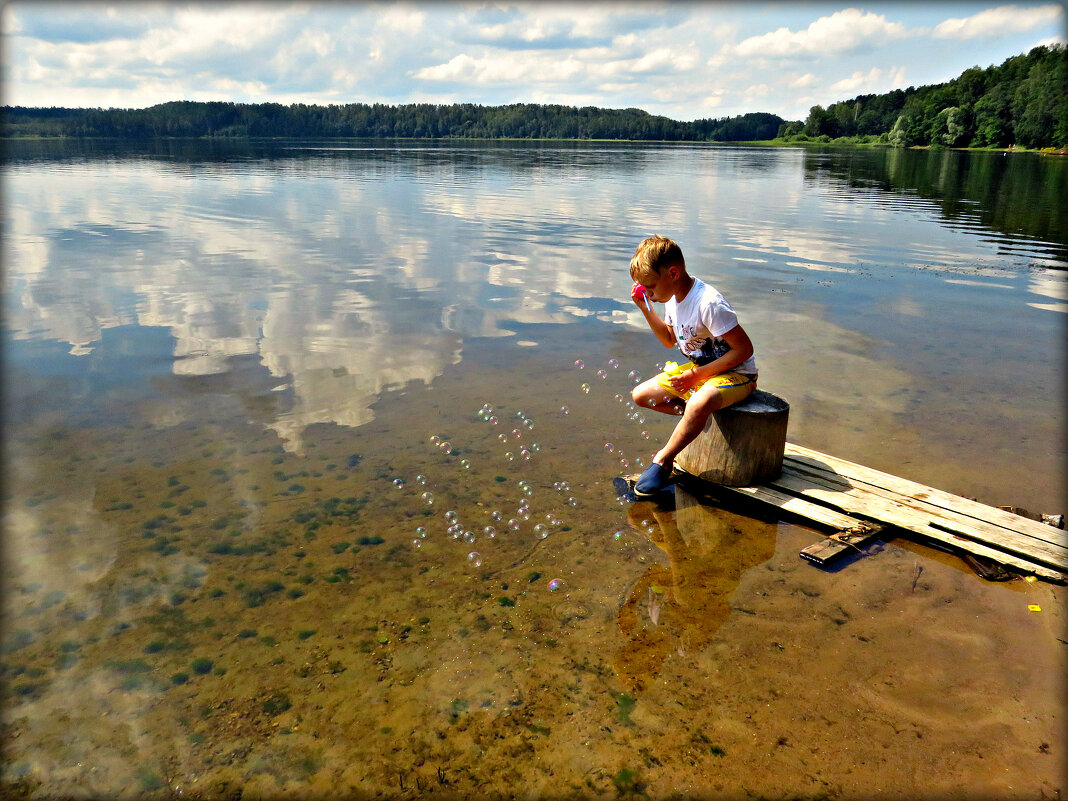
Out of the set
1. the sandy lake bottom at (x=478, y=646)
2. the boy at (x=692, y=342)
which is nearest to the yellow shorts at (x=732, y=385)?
the boy at (x=692, y=342)

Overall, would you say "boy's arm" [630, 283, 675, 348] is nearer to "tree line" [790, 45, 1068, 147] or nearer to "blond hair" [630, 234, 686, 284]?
"blond hair" [630, 234, 686, 284]

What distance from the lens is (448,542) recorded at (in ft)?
19.5

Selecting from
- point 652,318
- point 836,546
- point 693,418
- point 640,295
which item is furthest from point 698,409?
point 836,546

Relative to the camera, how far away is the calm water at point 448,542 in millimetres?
3928

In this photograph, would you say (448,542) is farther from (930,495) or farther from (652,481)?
(930,495)

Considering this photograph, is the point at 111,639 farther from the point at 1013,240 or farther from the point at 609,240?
the point at 1013,240

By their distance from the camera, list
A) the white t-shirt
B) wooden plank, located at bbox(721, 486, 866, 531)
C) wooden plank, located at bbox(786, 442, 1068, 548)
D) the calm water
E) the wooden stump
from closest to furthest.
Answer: the calm water → wooden plank, located at bbox(786, 442, 1068, 548) → wooden plank, located at bbox(721, 486, 866, 531) → the white t-shirt → the wooden stump

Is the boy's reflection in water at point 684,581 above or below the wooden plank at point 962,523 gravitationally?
below

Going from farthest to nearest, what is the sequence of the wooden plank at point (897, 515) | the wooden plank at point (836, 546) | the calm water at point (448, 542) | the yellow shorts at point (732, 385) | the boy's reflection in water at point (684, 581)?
the yellow shorts at point (732, 385), the wooden plank at point (836, 546), the wooden plank at point (897, 515), the boy's reflection in water at point (684, 581), the calm water at point (448, 542)

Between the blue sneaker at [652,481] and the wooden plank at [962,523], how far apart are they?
1264 mm

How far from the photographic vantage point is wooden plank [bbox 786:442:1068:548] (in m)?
5.73

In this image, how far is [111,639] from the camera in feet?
15.6

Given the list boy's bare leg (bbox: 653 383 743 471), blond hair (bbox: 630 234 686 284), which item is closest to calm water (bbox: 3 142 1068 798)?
boy's bare leg (bbox: 653 383 743 471)

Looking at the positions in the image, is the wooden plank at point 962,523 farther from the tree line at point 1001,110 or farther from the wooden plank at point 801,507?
the tree line at point 1001,110
